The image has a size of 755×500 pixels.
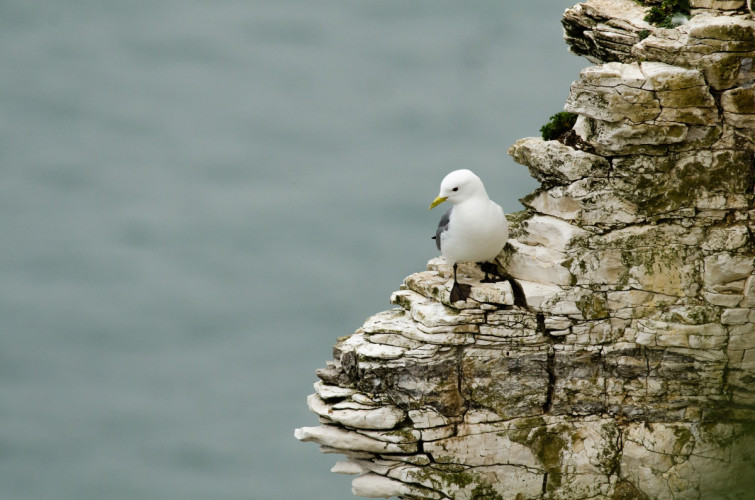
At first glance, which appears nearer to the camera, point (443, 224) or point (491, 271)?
point (443, 224)

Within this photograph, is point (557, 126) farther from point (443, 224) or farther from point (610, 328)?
point (610, 328)

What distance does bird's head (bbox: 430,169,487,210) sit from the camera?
54.3 feet

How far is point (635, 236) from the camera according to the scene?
16.6m

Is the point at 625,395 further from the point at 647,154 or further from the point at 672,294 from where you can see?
the point at 647,154

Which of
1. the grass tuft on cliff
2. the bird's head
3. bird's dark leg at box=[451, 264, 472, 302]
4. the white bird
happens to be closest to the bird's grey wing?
the white bird

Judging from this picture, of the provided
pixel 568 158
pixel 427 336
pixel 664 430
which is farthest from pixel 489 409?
pixel 568 158

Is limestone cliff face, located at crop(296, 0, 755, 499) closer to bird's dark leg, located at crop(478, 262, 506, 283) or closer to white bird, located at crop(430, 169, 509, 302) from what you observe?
bird's dark leg, located at crop(478, 262, 506, 283)

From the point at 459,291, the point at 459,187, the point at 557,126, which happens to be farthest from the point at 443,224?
the point at 557,126

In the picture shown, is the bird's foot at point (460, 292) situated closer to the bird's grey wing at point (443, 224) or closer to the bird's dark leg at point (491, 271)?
the bird's dark leg at point (491, 271)

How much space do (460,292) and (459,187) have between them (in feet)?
5.08

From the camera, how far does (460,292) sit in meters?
16.8

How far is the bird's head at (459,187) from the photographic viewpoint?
16562mm

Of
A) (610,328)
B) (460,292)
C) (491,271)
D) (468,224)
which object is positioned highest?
(468,224)

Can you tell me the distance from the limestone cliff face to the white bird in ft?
1.64
